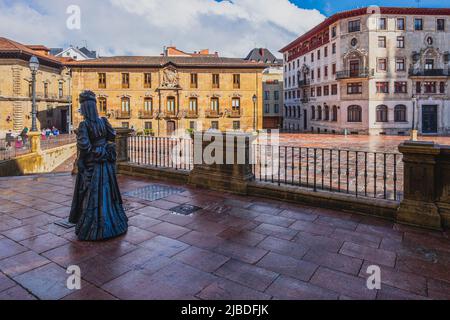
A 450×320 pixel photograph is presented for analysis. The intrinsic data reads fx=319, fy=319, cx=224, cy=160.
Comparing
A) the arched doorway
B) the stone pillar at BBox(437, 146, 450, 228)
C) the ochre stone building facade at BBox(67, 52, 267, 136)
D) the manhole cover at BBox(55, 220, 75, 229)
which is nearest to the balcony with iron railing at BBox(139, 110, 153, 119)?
the ochre stone building facade at BBox(67, 52, 267, 136)

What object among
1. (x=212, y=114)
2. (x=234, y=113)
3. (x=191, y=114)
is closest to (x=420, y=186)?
(x=234, y=113)

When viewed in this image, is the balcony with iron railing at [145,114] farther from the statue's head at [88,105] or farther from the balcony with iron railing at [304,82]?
the statue's head at [88,105]

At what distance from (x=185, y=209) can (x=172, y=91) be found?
3404 cm

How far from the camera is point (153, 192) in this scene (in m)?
7.41

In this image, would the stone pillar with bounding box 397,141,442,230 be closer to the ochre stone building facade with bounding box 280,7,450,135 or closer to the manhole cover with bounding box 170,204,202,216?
the manhole cover with bounding box 170,204,202,216

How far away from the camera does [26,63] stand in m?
36.5

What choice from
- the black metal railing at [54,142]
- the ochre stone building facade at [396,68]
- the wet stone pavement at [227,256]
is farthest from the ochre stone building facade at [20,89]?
the ochre stone building facade at [396,68]

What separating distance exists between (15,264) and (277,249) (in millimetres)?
3255

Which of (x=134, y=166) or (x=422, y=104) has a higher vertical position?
(x=422, y=104)

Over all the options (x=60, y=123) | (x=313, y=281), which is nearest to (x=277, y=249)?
(x=313, y=281)

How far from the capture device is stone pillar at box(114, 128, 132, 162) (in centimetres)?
974

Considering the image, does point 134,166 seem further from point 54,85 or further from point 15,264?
point 54,85
